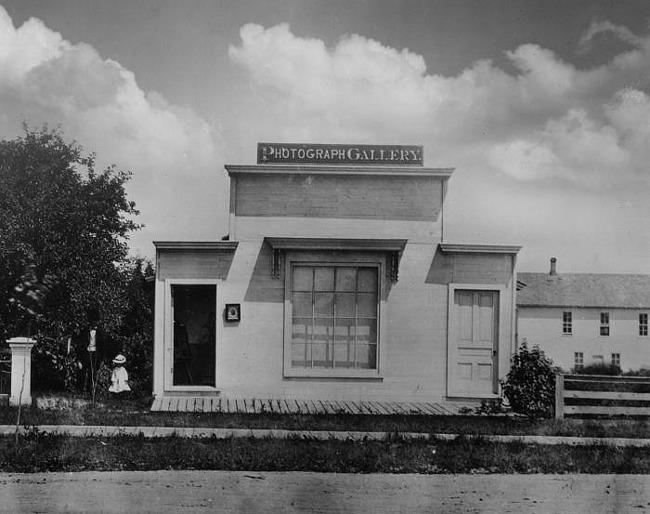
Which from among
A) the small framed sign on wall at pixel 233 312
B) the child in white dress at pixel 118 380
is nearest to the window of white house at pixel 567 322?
the small framed sign on wall at pixel 233 312

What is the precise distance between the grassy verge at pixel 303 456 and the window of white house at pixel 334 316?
416 cm

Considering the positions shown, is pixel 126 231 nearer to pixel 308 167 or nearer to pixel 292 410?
pixel 308 167

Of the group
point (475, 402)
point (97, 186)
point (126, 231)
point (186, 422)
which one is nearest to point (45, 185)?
point (97, 186)

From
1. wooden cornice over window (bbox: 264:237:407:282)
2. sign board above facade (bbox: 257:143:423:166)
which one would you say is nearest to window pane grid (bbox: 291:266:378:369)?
wooden cornice over window (bbox: 264:237:407:282)

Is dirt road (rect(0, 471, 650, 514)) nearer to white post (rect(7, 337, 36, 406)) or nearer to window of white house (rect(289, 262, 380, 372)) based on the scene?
white post (rect(7, 337, 36, 406))

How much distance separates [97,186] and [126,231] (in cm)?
176

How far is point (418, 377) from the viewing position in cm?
1180

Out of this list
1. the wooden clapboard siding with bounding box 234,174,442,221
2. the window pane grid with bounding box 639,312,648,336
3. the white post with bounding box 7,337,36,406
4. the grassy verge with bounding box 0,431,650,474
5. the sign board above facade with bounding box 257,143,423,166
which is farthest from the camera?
the window pane grid with bounding box 639,312,648,336

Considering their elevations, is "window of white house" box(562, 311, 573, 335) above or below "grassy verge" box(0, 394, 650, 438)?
above

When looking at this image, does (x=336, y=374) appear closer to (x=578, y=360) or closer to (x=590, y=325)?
(x=578, y=360)

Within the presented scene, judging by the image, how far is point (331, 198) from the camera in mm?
12117

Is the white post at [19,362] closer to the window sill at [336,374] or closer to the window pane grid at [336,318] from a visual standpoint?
the window sill at [336,374]

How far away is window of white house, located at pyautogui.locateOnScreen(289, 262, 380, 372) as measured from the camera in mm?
11906

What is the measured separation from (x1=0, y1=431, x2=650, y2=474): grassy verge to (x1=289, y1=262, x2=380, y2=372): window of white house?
4158 millimetres
